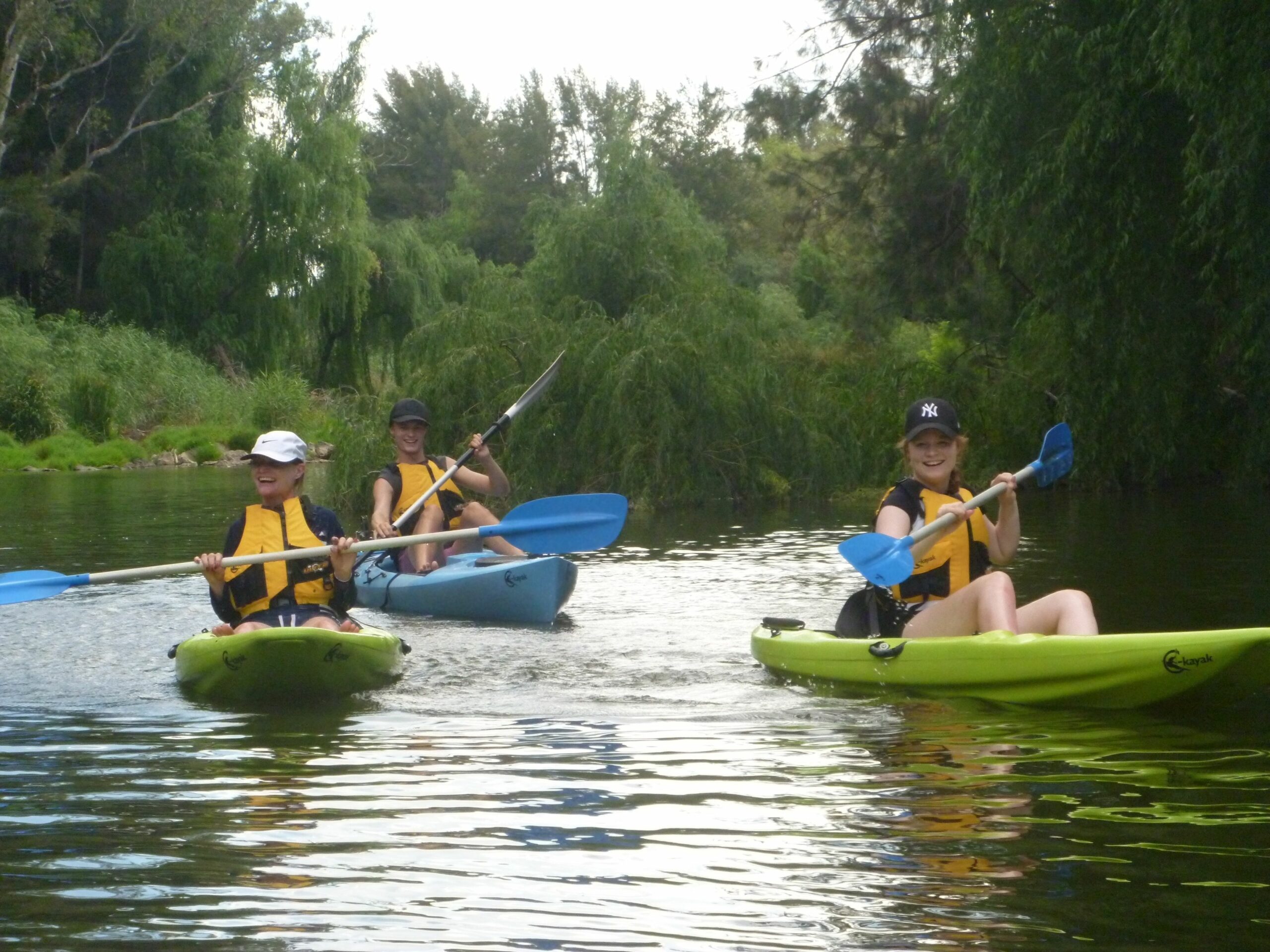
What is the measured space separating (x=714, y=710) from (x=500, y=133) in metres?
52.9

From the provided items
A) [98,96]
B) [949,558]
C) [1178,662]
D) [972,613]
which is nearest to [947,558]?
[949,558]

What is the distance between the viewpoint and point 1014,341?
15922 mm

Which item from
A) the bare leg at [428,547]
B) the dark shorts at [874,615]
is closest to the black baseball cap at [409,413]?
the bare leg at [428,547]

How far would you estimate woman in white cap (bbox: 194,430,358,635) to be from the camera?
6055 millimetres

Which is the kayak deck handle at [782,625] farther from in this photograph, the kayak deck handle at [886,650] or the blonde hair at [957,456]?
the blonde hair at [957,456]

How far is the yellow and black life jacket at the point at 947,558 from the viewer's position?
584cm

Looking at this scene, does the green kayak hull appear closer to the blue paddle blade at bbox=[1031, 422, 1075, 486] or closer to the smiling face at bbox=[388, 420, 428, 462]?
the blue paddle blade at bbox=[1031, 422, 1075, 486]

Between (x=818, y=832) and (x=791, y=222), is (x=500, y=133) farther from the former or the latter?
(x=818, y=832)

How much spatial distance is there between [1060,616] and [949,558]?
52 centimetres

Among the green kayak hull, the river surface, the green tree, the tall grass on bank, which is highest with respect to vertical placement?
the green tree

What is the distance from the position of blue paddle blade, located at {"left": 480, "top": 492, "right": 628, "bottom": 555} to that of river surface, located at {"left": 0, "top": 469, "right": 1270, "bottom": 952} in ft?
1.60

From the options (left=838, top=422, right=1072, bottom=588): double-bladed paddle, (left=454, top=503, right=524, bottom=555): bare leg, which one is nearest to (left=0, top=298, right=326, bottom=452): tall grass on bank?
(left=454, top=503, right=524, bottom=555): bare leg

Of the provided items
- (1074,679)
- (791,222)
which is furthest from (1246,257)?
(791,222)

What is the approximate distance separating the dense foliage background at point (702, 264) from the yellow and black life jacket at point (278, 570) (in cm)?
610
